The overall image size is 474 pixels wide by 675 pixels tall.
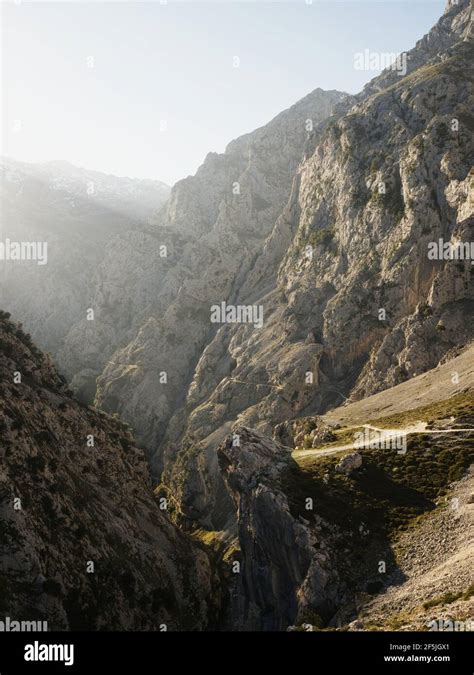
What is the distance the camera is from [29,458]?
5550 cm

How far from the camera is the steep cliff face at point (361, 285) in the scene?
→ 11088 cm

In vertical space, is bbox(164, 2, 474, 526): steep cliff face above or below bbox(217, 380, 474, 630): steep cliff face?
above

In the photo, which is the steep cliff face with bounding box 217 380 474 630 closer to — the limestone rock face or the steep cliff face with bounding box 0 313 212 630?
the limestone rock face

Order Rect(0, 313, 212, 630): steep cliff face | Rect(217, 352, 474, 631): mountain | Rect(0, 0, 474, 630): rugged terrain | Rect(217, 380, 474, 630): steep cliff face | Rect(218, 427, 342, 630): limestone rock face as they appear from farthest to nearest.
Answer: Rect(218, 427, 342, 630): limestone rock face < Rect(0, 0, 474, 630): rugged terrain < Rect(0, 313, 212, 630): steep cliff face < Rect(217, 380, 474, 630): steep cliff face < Rect(217, 352, 474, 631): mountain

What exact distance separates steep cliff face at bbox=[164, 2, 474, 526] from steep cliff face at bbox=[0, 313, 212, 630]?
50.9m

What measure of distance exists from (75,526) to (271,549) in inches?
944

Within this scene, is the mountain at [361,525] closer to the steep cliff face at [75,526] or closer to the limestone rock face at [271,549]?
the limestone rock face at [271,549]

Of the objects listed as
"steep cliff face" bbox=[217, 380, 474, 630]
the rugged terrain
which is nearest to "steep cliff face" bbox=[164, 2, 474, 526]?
the rugged terrain

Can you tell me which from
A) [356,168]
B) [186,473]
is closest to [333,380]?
[186,473]

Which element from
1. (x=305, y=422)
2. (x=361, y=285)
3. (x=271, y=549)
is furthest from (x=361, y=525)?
(x=361, y=285)

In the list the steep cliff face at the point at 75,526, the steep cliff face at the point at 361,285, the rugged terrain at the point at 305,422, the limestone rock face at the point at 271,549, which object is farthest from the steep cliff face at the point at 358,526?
the steep cliff face at the point at 361,285

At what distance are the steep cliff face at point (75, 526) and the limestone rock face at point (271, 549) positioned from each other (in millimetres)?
6249

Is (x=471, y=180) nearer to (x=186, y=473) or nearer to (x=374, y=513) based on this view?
(x=374, y=513)

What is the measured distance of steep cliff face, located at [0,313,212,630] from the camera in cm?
4703
